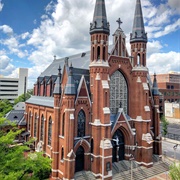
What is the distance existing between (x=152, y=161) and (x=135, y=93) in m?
11.1

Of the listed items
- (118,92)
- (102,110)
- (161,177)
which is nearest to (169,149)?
(161,177)

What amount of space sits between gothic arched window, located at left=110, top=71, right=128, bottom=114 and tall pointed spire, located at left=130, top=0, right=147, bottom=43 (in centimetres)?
645

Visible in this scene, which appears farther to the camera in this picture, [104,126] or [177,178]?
[104,126]

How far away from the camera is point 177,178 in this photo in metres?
16.1

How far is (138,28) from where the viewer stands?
31.1 metres

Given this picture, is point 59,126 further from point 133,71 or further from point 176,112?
point 176,112

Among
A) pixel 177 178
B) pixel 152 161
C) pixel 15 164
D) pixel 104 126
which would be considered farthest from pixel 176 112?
pixel 15 164

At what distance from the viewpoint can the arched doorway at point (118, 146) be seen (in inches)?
1114

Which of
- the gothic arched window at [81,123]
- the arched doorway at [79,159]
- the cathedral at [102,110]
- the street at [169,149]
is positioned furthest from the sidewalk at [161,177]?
the gothic arched window at [81,123]

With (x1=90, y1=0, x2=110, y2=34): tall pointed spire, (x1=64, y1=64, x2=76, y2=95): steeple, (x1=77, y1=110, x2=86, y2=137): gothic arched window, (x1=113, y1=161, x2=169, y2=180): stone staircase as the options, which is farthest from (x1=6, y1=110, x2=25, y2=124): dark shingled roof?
(x1=90, y1=0, x2=110, y2=34): tall pointed spire

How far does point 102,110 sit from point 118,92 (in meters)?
5.62

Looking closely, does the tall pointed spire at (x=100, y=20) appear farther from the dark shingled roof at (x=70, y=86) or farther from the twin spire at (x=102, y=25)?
the dark shingled roof at (x=70, y=86)

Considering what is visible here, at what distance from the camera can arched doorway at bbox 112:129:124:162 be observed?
1114 inches

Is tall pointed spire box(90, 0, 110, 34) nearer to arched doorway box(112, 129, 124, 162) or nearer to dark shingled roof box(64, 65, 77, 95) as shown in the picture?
dark shingled roof box(64, 65, 77, 95)
